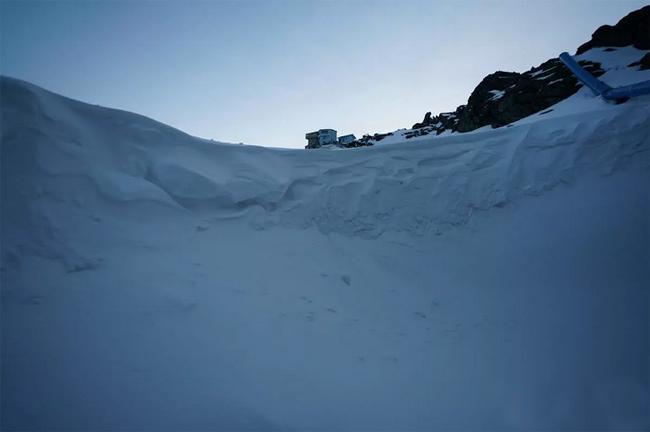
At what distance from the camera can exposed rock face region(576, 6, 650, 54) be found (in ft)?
45.3

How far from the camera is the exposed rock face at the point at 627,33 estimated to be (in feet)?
45.3

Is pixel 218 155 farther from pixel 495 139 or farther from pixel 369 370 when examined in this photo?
pixel 495 139

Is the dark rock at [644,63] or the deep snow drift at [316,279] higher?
the dark rock at [644,63]

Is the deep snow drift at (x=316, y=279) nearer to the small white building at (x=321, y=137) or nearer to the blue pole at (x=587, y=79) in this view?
the blue pole at (x=587, y=79)

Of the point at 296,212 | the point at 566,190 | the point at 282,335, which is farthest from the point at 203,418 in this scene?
the point at 566,190

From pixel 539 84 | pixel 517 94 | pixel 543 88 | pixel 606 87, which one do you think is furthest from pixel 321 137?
pixel 606 87

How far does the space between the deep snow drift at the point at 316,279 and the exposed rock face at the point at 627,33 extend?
1388cm

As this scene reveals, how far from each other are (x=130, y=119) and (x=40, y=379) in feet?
10.2

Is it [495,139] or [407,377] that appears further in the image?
[495,139]

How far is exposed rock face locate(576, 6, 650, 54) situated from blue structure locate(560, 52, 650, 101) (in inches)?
143

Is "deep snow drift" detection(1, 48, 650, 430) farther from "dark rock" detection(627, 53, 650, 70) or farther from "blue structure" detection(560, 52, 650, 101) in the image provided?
"dark rock" detection(627, 53, 650, 70)

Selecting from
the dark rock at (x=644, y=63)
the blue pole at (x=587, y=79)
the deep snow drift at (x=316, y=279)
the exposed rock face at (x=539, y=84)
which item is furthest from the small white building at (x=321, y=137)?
the deep snow drift at (x=316, y=279)

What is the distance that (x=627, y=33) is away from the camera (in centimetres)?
1481

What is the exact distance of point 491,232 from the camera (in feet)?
15.0
